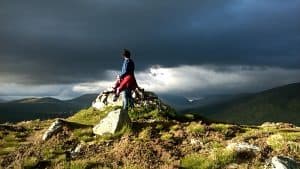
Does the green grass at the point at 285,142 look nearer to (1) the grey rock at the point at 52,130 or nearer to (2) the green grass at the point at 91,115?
(1) the grey rock at the point at 52,130

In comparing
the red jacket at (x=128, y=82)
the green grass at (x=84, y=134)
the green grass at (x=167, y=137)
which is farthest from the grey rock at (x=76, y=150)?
the red jacket at (x=128, y=82)

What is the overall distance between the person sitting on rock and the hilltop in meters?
4.53

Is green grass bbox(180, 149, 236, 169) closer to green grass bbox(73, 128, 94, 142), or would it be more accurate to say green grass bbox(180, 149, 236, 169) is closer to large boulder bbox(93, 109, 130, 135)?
large boulder bbox(93, 109, 130, 135)

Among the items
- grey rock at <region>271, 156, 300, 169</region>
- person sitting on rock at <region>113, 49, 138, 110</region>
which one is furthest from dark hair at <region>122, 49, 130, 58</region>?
grey rock at <region>271, 156, 300, 169</region>

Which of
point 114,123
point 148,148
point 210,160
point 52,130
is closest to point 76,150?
point 114,123

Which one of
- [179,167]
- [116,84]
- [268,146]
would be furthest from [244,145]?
[116,84]

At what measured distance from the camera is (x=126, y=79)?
38219mm

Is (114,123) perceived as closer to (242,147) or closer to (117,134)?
(117,134)

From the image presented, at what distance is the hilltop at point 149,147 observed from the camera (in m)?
25.8

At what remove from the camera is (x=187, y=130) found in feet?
111

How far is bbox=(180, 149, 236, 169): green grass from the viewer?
24.8 meters

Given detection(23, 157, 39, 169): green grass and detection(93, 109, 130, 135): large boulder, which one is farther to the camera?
detection(93, 109, 130, 135): large boulder

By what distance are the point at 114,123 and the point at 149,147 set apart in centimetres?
495

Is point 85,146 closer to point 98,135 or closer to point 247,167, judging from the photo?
point 98,135
